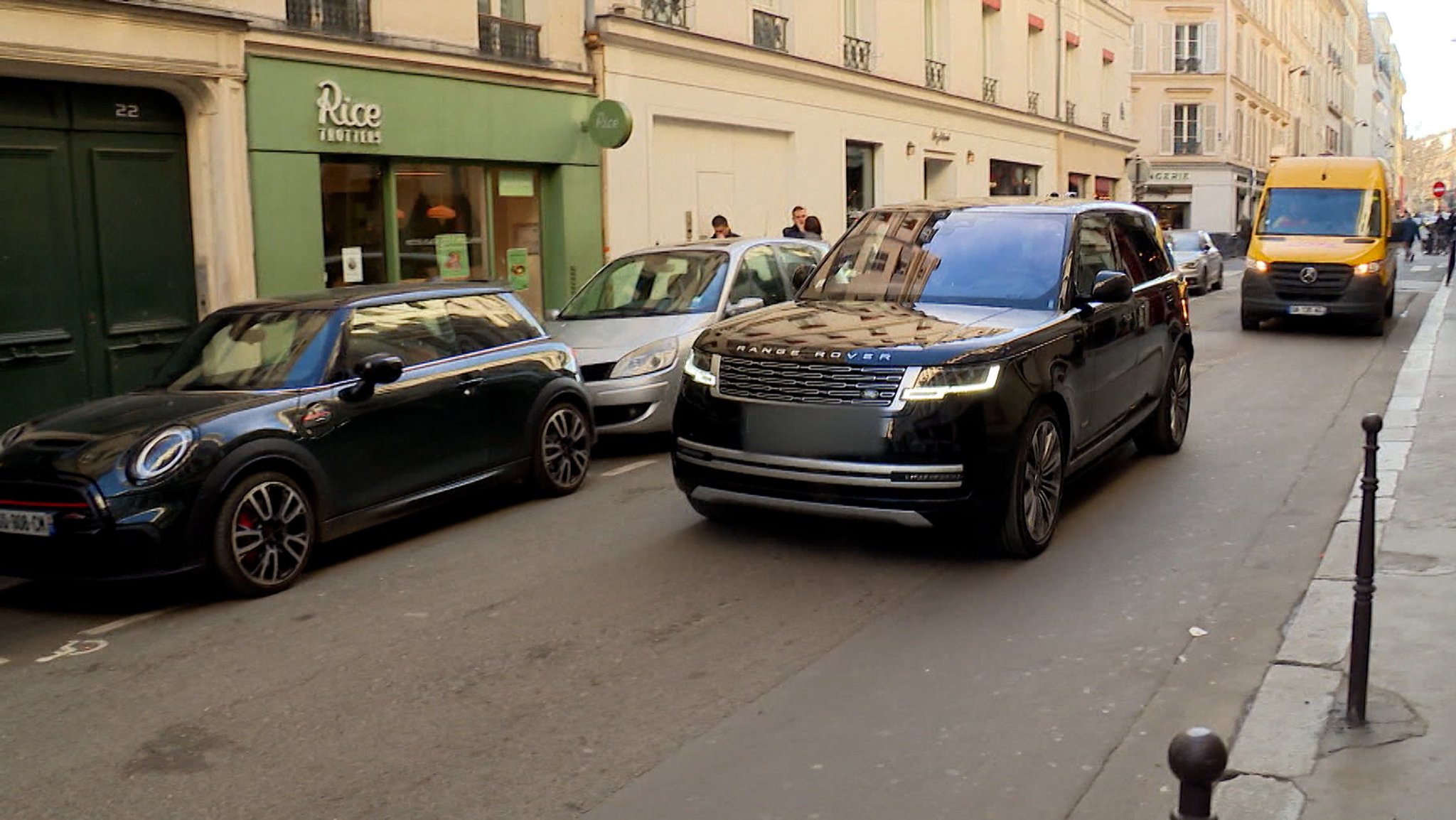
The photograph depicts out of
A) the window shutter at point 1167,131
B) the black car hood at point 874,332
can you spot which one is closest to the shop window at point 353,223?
the black car hood at point 874,332

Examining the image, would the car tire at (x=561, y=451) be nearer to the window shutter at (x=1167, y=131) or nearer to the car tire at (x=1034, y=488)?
the car tire at (x=1034, y=488)

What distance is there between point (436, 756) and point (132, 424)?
119 inches

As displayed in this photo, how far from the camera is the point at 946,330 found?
7.09 meters

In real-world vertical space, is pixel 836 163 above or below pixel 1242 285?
above

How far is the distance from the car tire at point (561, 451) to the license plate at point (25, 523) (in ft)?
10.2

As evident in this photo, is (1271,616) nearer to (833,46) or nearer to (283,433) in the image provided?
(283,433)

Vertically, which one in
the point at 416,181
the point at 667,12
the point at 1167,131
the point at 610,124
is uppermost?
the point at 1167,131

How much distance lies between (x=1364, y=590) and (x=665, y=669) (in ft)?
8.50

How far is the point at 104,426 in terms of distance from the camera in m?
6.69

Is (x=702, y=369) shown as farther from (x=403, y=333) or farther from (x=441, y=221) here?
(x=441, y=221)

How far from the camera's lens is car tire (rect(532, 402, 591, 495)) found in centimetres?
881

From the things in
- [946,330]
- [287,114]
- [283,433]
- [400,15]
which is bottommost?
[283,433]

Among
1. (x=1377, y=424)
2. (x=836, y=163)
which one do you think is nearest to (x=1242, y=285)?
(x=836, y=163)

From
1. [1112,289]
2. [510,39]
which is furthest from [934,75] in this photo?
[1112,289]
